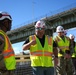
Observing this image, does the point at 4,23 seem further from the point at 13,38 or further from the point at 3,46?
the point at 13,38

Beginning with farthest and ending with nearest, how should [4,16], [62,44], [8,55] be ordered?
[62,44] → [4,16] → [8,55]

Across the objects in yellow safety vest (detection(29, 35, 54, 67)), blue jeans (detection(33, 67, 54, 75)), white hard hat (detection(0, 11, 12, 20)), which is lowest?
blue jeans (detection(33, 67, 54, 75))

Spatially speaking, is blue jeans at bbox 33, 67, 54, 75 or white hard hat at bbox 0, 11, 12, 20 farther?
blue jeans at bbox 33, 67, 54, 75

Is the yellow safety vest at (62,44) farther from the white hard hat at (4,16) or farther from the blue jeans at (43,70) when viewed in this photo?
the white hard hat at (4,16)

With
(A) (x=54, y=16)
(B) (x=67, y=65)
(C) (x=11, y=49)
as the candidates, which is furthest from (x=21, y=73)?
(A) (x=54, y=16)

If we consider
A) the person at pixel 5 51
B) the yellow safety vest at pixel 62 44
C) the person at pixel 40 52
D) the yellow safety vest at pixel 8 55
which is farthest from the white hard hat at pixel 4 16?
the yellow safety vest at pixel 62 44

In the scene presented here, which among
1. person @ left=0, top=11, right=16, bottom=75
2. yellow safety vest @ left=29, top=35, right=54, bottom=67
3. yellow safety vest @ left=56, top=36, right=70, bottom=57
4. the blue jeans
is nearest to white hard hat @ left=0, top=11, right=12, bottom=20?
person @ left=0, top=11, right=16, bottom=75

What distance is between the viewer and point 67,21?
168ft

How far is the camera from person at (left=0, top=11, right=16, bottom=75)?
15.0ft

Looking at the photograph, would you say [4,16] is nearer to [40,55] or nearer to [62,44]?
[40,55]

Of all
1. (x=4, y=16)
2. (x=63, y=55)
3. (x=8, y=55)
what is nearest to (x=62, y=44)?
(x=63, y=55)

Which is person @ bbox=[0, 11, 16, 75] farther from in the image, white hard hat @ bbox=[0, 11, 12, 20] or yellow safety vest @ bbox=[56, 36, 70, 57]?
yellow safety vest @ bbox=[56, 36, 70, 57]

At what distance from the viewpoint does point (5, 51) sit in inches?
182

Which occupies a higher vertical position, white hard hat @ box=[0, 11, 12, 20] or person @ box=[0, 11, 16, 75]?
white hard hat @ box=[0, 11, 12, 20]
